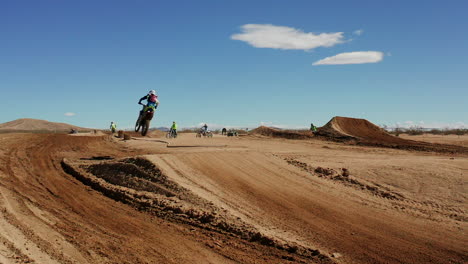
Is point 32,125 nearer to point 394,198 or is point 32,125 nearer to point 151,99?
point 151,99

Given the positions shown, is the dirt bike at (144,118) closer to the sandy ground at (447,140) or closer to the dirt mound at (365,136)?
the dirt mound at (365,136)

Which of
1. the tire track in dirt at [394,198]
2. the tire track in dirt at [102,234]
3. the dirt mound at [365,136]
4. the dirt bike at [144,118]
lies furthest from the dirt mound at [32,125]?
the tire track in dirt at [102,234]

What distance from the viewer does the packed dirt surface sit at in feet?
23.8

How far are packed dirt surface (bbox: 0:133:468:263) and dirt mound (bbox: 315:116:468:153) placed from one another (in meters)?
11.9

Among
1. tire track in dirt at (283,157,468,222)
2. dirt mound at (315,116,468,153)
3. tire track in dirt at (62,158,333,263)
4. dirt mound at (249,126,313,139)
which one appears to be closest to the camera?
tire track in dirt at (62,158,333,263)

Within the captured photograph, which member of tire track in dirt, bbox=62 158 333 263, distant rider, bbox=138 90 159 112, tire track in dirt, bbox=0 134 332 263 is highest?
distant rider, bbox=138 90 159 112

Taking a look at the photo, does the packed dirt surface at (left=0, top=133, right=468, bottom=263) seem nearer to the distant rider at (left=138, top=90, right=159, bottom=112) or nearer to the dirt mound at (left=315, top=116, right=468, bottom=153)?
the distant rider at (left=138, top=90, right=159, bottom=112)

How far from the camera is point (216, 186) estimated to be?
11.2 meters

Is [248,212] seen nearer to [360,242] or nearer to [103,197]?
[360,242]

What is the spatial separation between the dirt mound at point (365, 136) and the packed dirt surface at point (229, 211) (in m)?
11.9

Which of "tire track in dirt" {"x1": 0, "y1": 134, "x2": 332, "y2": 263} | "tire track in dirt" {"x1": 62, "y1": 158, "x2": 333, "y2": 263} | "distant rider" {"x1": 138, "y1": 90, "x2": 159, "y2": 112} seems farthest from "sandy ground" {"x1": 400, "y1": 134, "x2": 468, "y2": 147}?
"tire track in dirt" {"x1": 0, "y1": 134, "x2": 332, "y2": 263}

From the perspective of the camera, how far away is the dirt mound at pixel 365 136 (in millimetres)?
27134

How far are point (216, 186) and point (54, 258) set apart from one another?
5.38 m

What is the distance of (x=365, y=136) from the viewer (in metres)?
35.1
